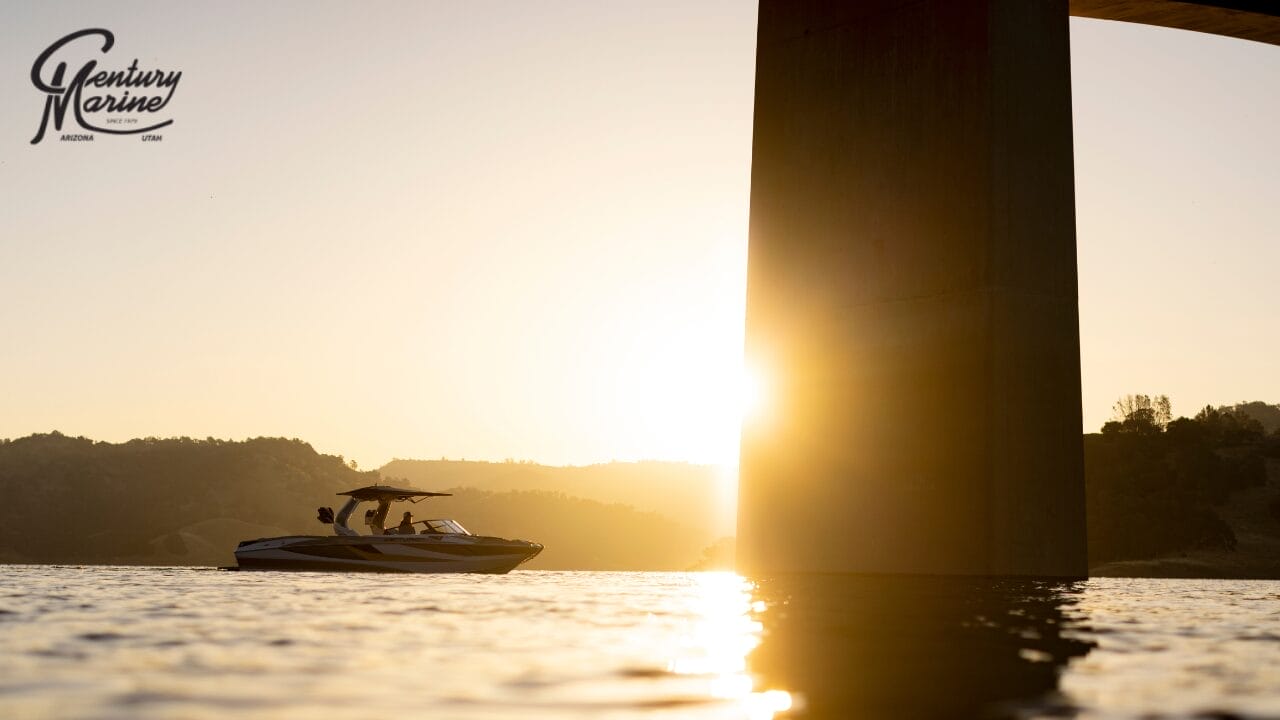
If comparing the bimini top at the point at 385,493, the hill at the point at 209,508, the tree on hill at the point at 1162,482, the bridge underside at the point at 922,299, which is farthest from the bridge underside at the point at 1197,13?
the hill at the point at 209,508

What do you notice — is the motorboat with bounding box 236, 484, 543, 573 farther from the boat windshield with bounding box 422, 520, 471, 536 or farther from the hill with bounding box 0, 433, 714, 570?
the hill with bounding box 0, 433, 714, 570

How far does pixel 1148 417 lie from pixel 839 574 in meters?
70.2

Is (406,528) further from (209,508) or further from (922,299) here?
(209,508)

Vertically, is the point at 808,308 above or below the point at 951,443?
above

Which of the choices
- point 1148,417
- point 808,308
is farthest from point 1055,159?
point 1148,417

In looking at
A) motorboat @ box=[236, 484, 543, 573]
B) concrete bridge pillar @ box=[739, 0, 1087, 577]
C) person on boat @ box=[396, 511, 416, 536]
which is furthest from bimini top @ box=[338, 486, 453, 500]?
concrete bridge pillar @ box=[739, 0, 1087, 577]

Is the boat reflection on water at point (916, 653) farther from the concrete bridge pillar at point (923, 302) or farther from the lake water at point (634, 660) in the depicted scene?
the concrete bridge pillar at point (923, 302)

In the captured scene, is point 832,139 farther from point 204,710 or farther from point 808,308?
point 204,710

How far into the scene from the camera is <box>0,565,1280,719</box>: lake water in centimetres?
516

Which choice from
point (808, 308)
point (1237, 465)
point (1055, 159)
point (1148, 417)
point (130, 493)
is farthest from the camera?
point (130, 493)

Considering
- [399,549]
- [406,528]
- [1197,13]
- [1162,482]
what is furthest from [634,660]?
[1162,482]

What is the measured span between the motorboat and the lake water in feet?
84.0

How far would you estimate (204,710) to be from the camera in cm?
487

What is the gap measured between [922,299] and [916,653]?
47.7ft
